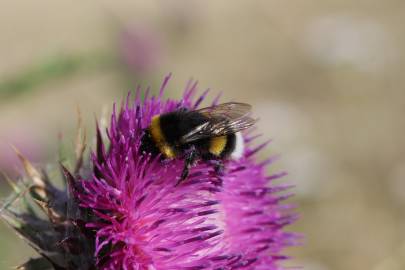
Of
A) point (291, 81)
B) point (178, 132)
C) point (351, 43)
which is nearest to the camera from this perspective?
point (178, 132)

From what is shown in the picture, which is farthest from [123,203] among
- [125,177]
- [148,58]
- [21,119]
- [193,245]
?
[21,119]

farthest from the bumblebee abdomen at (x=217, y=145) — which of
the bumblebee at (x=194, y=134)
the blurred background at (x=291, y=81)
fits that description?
the blurred background at (x=291, y=81)

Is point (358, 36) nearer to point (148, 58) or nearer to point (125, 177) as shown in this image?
point (148, 58)

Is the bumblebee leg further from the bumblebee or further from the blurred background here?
the blurred background

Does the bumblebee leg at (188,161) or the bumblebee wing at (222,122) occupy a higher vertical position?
the bumblebee wing at (222,122)

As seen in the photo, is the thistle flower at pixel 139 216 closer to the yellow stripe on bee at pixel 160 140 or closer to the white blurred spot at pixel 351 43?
the yellow stripe on bee at pixel 160 140

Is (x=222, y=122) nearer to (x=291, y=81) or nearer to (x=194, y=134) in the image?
(x=194, y=134)

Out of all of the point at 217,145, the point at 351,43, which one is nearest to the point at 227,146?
the point at 217,145
